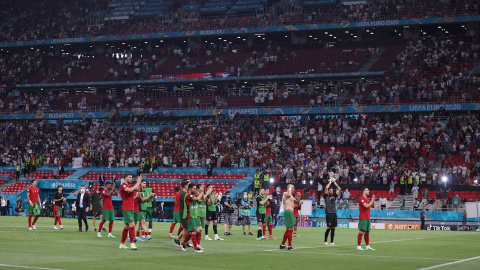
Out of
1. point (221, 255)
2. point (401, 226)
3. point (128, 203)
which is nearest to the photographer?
point (221, 255)

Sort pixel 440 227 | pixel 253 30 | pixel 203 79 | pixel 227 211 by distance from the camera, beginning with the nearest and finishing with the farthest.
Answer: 1. pixel 227 211
2. pixel 440 227
3. pixel 253 30
4. pixel 203 79

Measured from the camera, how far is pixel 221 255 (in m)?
21.2

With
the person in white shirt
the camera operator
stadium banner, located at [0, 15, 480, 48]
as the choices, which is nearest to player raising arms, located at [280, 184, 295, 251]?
the camera operator

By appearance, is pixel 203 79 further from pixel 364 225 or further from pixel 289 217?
pixel 289 217

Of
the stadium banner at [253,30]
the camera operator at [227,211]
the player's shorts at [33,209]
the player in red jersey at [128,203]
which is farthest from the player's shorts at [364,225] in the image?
the stadium banner at [253,30]

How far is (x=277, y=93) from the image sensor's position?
70.2m

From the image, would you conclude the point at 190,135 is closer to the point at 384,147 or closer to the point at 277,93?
the point at 277,93

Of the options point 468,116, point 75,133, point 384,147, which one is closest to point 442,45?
point 468,116

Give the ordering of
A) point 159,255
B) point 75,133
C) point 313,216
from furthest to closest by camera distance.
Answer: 1. point 75,133
2. point 313,216
3. point 159,255

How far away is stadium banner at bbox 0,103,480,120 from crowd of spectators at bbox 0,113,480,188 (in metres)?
0.90

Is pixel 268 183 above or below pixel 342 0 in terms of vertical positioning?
below

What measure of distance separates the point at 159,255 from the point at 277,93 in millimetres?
50725

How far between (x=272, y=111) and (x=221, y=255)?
4796 centimetres

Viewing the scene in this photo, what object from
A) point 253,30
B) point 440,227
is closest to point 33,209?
point 440,227
